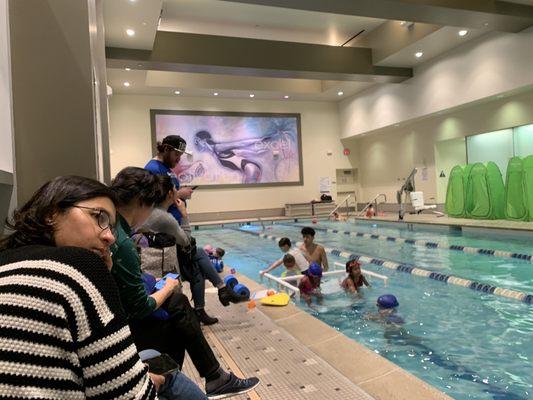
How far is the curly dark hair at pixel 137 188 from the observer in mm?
1846

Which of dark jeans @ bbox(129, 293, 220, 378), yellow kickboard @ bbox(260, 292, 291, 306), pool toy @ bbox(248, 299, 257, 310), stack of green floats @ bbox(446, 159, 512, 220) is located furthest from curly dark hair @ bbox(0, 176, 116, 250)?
stack of green floats @ bbox(446, 159, 512, 220)

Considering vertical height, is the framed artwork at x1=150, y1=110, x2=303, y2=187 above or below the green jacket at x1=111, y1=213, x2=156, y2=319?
above

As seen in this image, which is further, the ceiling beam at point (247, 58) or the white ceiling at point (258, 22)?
the ceiling beam at point (247, 58)

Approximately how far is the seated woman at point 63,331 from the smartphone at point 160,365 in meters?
0.80

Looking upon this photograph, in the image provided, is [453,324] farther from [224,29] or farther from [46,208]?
[224,29]

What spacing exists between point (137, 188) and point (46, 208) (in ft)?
3.11

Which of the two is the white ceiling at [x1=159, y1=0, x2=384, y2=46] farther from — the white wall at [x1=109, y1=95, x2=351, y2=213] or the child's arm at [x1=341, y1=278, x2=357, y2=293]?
the child's arm at [x1=341, y1=278, x2=357, y2=293]

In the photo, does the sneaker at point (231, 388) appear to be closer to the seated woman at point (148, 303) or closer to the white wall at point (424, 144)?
the seated woman at point (148, 303)

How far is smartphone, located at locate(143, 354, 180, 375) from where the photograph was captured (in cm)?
161

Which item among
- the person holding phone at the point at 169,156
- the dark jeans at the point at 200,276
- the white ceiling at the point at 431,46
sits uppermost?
the white ceiling at the point at 431,46

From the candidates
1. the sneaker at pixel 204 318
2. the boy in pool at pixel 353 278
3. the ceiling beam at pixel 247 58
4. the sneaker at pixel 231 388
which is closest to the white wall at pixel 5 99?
the sneaker at pixel 231 388

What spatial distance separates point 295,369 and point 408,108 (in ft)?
43.4

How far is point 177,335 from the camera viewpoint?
6.97 ft

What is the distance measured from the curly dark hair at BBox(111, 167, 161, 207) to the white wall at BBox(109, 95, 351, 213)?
49.6 feet
